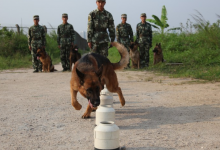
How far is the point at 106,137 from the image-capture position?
126 inches

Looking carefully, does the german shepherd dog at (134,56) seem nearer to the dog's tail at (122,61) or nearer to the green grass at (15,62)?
the green grass at (15,62)

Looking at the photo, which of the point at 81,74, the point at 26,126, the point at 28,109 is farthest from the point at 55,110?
the point at 81,74

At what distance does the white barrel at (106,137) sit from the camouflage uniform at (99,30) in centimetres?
492

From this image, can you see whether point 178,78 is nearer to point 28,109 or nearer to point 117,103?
point 117,103

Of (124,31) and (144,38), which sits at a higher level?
(124,31)

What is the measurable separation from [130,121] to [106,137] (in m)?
1.75

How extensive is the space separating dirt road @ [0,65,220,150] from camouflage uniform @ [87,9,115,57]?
151 centimetres

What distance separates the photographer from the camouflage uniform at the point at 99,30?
8.02 metres

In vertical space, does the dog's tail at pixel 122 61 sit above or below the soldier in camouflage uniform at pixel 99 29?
below

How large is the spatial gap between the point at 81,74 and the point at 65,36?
10.1 m

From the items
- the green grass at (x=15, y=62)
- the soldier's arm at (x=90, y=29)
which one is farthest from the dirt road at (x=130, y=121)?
the green grass at (x=15, y=62)

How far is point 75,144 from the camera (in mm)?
3756

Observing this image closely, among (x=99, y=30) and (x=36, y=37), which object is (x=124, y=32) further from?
(x=99, y=30)

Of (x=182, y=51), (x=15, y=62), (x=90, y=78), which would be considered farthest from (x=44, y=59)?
(x=90, y=78)
